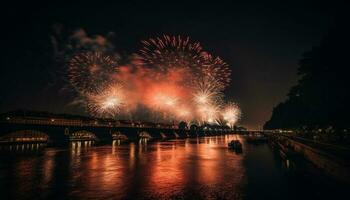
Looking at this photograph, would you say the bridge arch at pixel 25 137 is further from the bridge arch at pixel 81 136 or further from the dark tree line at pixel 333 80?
the dark tree line at pixel 333 80

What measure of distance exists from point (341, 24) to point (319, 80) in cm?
997

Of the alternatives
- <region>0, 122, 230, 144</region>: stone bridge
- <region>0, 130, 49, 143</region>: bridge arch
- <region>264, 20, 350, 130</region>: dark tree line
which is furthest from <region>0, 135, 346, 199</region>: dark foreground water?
<region>0, 130, 49, 143</region>: bridge arch

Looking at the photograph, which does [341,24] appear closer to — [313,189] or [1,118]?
[313,189]

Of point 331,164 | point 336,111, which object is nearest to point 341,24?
point 336,111

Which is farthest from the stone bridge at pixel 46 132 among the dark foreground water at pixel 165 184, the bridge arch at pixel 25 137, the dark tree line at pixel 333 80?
the dark tree line at pixel 333 80

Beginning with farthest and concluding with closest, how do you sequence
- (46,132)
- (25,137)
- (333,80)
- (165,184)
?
(25,137) → (46,132) → (333,80) → (165,184)

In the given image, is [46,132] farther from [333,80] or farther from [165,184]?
[333,80]

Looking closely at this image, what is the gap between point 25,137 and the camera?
9994cm

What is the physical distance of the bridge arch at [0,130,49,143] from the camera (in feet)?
307

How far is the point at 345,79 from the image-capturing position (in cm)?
4297

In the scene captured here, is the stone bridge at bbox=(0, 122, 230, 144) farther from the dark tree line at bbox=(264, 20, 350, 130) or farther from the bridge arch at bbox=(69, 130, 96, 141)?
the dark tree line at bbox=(264, 20, 350, 130)

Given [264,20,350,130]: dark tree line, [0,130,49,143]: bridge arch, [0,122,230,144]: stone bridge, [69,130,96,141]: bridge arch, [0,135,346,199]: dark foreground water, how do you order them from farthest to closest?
1. [69,130,96,141]: bridge arch
2. [0,130,49,143]: bridge arch
3. [0,122,230,144]: stone bridge
4. [264,20,350,130]: dark tree line
5. [0,135,346,199]: dark foreground water

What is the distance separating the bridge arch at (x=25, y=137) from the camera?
93.6m

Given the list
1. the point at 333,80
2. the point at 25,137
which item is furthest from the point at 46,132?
the point at 333,80
